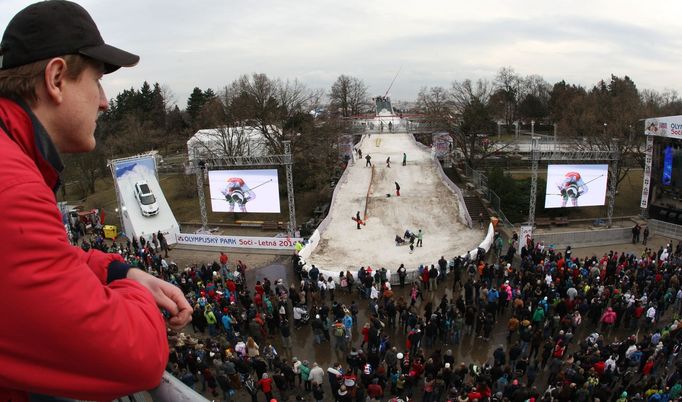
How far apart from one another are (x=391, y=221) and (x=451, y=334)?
45.8 ft

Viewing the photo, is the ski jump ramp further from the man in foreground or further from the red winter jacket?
the red winter jacket

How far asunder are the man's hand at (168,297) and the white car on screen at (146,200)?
92.6 ft

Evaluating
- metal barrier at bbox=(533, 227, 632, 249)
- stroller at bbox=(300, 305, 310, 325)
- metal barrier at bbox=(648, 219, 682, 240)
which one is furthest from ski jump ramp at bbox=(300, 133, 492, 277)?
metal barrier at bbox=(648, 219, 682, 240)

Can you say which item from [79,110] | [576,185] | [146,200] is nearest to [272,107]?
[146,200]

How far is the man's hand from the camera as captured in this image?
151 cm

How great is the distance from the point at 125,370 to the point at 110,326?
0.42 ft

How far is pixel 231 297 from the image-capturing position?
54.6 ft

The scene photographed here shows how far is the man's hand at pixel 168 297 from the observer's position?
1.51 m

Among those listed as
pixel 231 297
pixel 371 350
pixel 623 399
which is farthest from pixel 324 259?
pixel 623 399

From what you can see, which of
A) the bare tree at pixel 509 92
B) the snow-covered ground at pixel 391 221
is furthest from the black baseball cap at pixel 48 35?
the bare tree at pixel 509 92

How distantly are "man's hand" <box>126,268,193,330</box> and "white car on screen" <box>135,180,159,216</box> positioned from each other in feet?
92.6

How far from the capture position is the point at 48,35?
128cm

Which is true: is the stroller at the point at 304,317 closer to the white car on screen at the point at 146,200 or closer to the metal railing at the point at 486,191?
the white car on screen at the point at 146,200

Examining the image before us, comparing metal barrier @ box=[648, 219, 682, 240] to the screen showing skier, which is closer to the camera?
metal barrier @ box=[648, 219, 682, 240]
